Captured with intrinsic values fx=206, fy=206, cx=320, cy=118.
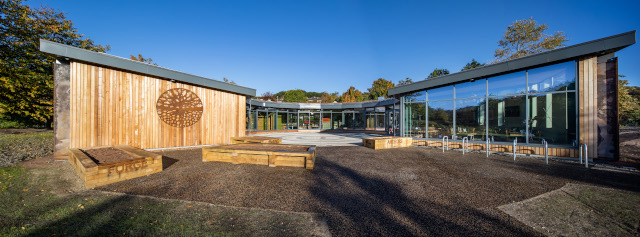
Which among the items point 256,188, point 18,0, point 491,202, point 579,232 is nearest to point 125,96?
point 256,188

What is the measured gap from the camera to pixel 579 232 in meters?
2.52

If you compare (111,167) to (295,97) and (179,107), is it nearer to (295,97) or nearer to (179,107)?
(179,107)

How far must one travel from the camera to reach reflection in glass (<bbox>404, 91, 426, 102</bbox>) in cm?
1106

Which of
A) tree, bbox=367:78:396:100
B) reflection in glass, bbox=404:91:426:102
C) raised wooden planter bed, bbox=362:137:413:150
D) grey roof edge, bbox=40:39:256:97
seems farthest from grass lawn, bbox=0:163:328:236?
tree, bbox=367:78:396:100

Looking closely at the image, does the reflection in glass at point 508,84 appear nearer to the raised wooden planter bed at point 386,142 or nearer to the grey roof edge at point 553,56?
the grey roof edge at point 553,56

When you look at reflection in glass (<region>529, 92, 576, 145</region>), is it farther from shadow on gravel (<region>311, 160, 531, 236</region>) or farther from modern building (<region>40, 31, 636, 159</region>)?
shadow on gravel (<region>311, 160, 531, 236</region>)

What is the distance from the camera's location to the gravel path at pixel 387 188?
2.73 m


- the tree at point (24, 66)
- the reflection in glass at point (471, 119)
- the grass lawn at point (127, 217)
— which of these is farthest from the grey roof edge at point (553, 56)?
the tree at point (24, 66)

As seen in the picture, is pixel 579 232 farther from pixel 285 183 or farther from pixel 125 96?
pixel 125 96

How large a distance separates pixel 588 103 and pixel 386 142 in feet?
20.8

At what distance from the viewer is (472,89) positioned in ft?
30.0

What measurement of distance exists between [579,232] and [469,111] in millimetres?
7778

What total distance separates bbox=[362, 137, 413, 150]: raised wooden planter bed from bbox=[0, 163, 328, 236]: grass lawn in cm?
680

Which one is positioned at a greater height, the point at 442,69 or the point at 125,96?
the point at 442,69
